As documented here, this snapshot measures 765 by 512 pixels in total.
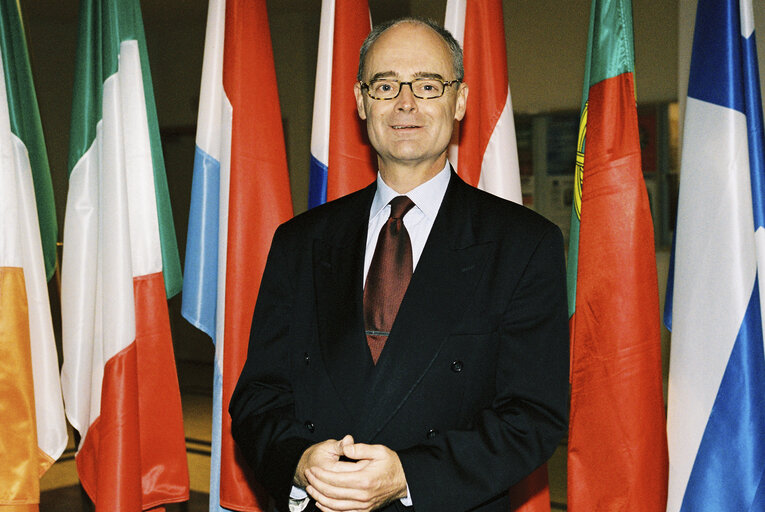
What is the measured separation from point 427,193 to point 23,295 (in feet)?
3.72

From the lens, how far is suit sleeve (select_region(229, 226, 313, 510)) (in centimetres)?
121

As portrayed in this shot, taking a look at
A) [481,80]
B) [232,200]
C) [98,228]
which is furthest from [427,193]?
[98,228]

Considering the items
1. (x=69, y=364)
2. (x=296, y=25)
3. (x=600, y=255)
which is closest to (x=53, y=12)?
(x=296, y=25)

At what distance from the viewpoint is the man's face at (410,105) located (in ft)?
4.30

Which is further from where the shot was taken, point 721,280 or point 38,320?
point 38,320

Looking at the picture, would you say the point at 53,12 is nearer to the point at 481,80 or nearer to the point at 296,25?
the point at 296,25

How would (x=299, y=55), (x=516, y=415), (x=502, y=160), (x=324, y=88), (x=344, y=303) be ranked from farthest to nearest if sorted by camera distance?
(x=299, y=55) < (x=324, y=88) < (x=502, y=160) < (x=344, y=303) < (x=516, y=415)

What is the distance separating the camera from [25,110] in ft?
6.59

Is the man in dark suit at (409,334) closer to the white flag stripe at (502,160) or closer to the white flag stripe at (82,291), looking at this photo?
the white flag stripe at (502,160)

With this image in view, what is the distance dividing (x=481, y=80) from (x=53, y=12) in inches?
207

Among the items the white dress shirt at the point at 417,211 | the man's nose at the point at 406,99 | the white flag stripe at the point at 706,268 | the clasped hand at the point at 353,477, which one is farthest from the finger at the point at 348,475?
the white flag stripe at the point at 706,268

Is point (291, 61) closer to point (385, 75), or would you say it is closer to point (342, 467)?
point (385, 75)

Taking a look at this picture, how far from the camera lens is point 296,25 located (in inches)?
243

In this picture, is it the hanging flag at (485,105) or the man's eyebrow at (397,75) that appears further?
the hanging flag at (485,105)
